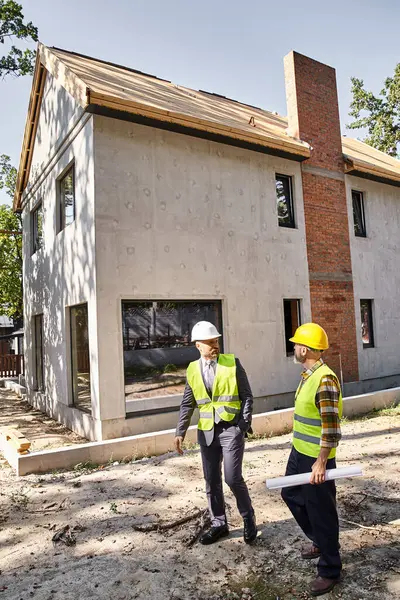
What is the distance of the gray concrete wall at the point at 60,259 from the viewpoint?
827 centimetres

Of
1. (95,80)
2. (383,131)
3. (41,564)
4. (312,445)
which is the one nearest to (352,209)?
(95,80)

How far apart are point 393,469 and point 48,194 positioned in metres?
9.89

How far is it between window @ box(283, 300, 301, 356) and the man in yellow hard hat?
721 cm

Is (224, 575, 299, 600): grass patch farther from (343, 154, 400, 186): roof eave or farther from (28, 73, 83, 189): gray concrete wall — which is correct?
(343, 154, 400, 186): roof eave

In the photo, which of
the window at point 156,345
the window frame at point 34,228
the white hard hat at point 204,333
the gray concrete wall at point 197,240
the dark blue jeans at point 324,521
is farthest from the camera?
the window frame at point 34,228

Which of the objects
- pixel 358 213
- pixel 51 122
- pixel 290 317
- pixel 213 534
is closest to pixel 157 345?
pixel 290 317

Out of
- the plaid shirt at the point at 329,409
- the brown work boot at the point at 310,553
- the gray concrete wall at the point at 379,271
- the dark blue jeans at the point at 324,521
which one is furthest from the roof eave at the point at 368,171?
the brown work boot at the point at 310,553

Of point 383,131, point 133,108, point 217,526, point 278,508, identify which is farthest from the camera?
point 383,131

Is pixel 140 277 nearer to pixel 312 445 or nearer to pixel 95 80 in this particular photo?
pixel 95 80

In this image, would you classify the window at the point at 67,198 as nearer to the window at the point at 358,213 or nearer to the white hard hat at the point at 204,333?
the white hard hat at the point at 204,333

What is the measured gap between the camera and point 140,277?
832cm

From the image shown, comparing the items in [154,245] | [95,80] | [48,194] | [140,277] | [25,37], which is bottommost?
[140,277]

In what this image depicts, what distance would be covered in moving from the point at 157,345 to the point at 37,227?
670cm

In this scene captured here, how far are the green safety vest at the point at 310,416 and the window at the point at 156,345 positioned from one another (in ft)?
16.9
